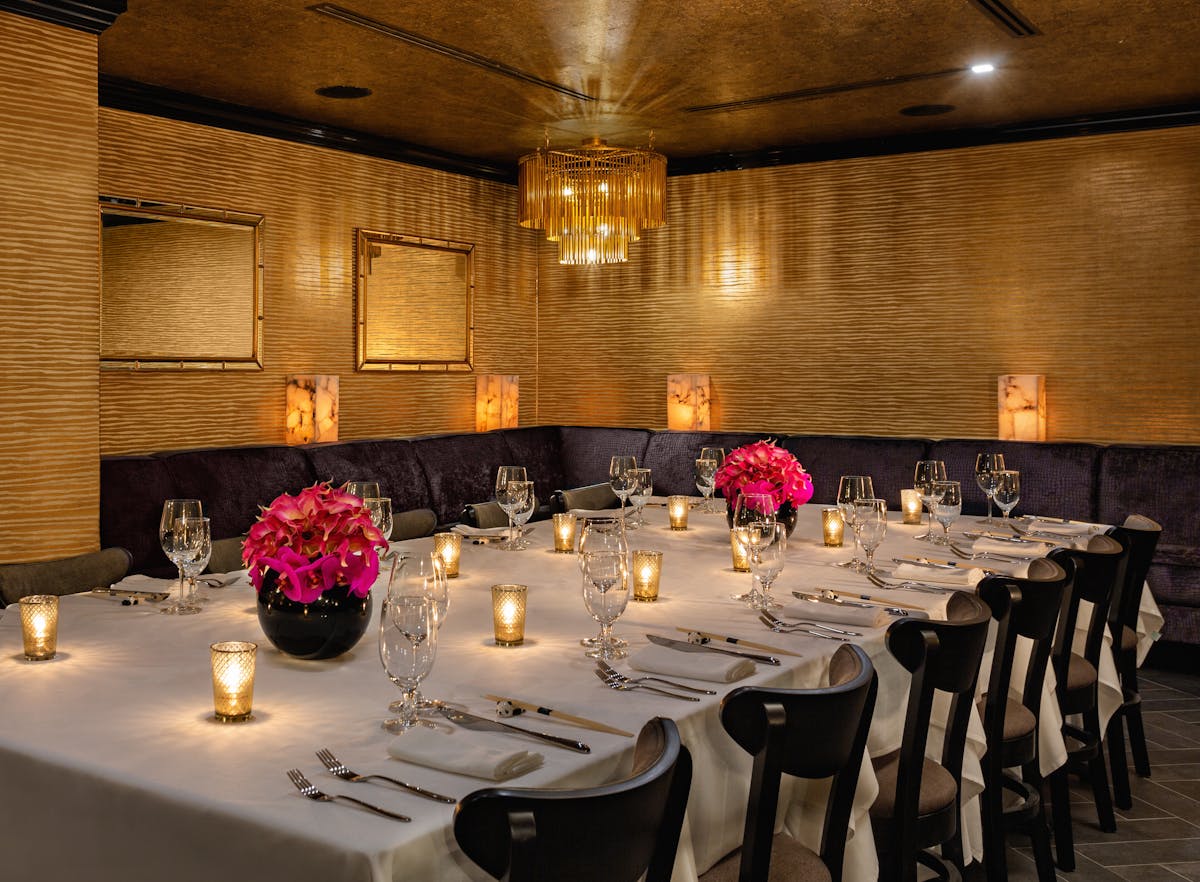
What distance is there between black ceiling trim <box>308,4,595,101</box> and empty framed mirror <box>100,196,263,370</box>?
5.76 ft

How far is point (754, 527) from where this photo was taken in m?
2.56

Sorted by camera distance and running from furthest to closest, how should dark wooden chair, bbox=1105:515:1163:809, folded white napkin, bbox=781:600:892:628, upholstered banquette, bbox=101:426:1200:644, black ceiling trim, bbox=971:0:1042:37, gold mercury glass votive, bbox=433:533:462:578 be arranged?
1. upholstered banquette, bbox=101:426:1200:644
2. black ceiling trim, bbox=971:0:1042:37
3. dark wooden chair, bbox=1105:515:1163:809
4. gold mercury glass votive, bbox=433:533:462:578
5. folded white napkin, bbox=781:600:892:628

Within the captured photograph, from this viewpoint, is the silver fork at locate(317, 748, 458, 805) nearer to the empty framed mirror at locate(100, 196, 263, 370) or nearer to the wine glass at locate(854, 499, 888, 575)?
the wine glass at locate(854, 499, 888, 575)

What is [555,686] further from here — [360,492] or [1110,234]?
[1110,234]

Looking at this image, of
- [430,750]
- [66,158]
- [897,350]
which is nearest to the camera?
[430,750]

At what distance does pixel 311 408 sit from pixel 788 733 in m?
5.52

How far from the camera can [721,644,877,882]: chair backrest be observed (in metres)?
1.53

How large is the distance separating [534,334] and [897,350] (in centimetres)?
273

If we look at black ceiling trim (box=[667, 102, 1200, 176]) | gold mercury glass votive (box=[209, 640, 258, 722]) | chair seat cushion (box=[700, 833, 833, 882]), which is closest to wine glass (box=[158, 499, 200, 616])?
gold mercury glass votive (box=[209, 640, 258, 722])

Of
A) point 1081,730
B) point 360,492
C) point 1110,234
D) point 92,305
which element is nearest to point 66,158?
point 92,305

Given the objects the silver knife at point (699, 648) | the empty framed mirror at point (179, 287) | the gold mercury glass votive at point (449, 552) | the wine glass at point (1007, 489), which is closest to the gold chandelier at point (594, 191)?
the empty framed mirror at point (179, 287)

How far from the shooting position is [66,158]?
4312 millimetres

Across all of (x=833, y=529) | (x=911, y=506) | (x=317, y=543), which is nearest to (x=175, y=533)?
(x=317, y=543)

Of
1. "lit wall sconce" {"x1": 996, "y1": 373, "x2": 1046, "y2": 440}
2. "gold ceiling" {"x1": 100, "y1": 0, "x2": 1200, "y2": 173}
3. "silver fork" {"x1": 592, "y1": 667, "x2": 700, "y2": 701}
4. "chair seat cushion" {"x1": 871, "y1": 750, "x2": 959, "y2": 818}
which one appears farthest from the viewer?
"lit wall sconce" {"x1": 996, "y1": 373, "x2": 1046, "y2": 440}
